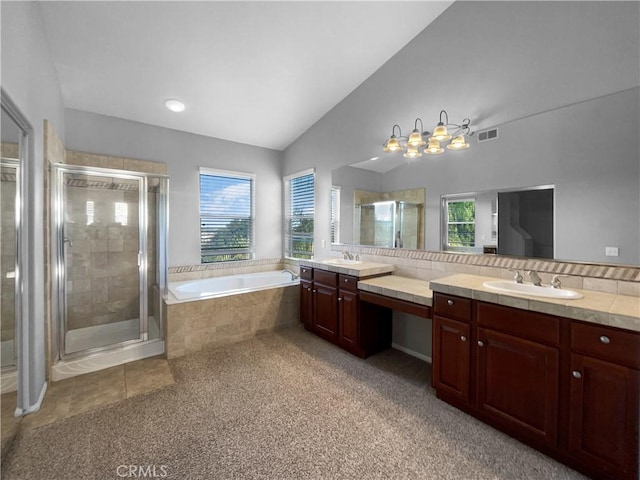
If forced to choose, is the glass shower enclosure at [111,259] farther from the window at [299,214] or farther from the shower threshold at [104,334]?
the window at [299,214]

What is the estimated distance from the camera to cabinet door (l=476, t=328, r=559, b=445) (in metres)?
1.55

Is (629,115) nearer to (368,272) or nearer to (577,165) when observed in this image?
(577,165)

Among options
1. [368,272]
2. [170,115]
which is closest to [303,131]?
[170,115]

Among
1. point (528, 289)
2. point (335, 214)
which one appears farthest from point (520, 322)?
point (335, 214)

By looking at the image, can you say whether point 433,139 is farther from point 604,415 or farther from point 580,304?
point 604,415

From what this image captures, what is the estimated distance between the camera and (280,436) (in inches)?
69.5

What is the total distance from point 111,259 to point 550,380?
4125 mm

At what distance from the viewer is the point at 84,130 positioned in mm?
3174

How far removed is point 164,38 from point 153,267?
7.18 feet

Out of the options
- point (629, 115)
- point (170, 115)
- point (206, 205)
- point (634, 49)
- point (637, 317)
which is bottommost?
point (637, 317)

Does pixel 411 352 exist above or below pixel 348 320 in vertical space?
below

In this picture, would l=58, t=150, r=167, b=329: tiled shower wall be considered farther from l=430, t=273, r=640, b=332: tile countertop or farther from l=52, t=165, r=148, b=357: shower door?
l=430, t=273, r=640, b=332: tile countertop

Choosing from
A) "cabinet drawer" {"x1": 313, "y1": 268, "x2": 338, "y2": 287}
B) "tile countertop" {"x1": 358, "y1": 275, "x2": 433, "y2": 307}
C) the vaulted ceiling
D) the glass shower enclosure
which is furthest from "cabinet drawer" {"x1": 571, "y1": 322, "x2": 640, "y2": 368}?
the glass shower enclosure

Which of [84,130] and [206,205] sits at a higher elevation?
[84,130]
